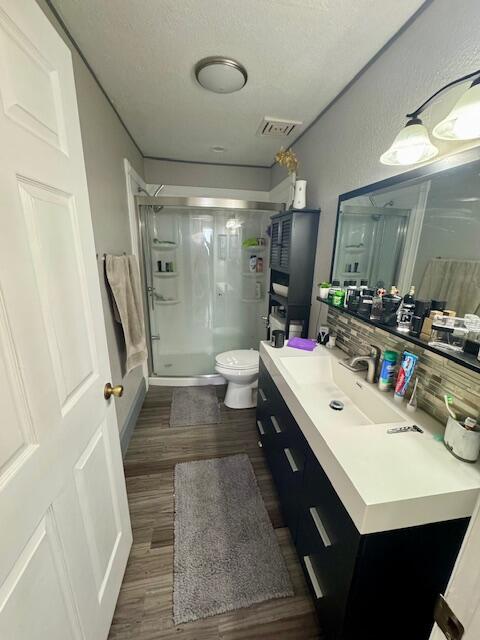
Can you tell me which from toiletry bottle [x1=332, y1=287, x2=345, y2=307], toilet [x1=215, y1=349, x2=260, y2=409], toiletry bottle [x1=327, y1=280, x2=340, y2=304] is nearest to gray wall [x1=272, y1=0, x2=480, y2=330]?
toiletry bottle [x1=327, y1=280, x2=340, y2=304]

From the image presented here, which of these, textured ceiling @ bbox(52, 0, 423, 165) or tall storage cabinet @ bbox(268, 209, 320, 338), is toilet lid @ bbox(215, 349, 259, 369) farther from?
textured ceiling @ bbox(52, 0, 423, 165)

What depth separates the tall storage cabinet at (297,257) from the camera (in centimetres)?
185

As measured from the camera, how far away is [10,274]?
53 centimetres

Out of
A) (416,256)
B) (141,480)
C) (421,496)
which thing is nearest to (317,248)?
(416,256)

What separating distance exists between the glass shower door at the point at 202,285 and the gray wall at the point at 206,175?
0.36 meters

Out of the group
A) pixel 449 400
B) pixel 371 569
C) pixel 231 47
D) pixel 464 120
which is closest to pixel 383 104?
pixel 464 120

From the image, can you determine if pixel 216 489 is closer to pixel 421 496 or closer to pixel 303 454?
pixel 303 454

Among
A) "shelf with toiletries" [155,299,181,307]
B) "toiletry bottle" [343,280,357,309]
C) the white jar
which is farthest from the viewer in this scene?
"shelf with toiletries" [155,299,181,307]

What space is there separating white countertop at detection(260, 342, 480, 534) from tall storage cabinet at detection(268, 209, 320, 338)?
1.06 m

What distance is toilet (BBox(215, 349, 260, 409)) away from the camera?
2.27 meters

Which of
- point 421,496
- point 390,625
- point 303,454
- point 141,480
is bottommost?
point 141,480

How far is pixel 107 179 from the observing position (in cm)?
170

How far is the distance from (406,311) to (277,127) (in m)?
1.70

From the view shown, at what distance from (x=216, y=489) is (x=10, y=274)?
1.62m
